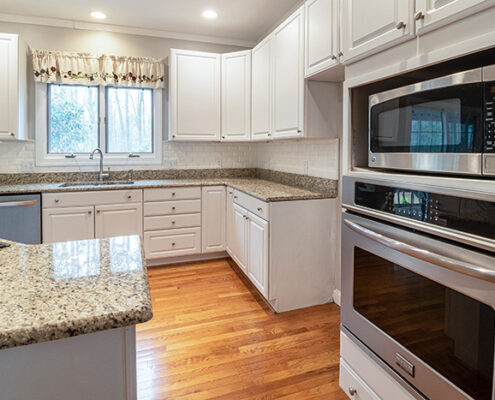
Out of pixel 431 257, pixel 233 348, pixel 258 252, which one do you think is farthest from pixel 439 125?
pixel 258 252

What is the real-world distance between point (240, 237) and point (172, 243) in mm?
857

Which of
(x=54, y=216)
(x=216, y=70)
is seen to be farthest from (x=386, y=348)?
(x=216, y=70)

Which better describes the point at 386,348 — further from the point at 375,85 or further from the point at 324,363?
the point at 375,85

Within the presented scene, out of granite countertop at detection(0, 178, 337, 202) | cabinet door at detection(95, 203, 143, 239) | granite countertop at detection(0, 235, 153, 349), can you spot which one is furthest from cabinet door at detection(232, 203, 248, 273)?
granite countertop at detection(0, 235, 153, 349)

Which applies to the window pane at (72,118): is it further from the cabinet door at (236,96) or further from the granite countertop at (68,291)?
the granite countertop at (68,291)

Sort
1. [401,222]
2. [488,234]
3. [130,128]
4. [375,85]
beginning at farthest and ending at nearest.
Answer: [130,128] < [375,85] < [401,222] < [488,234]

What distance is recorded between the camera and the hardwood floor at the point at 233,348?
185 centimetres

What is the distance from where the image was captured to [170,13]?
3512 millimetres

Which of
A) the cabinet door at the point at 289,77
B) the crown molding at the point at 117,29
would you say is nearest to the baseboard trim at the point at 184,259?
the cabinet door at the point at 289,77

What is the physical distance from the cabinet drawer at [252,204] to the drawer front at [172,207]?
53 cm

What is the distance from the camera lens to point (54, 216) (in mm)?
3334

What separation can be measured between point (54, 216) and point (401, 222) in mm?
3198

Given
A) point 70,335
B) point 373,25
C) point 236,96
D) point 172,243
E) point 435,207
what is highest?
point 236,96

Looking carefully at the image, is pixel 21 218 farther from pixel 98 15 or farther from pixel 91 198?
pixel 98 15
